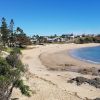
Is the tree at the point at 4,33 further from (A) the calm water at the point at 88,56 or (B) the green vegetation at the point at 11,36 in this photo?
(A) the calm water at the point at 88,56

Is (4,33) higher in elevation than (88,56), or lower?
higher

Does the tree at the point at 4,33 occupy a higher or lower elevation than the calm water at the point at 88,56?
higher

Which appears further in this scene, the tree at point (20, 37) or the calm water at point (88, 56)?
the tree at point (20, 37)

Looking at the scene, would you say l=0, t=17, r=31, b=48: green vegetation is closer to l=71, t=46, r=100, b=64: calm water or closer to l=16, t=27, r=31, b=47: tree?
l=16, t=27, r=31, b=47: tree

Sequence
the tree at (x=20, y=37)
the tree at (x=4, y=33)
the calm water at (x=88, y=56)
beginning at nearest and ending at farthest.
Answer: the calm water at (x=88, y=56), the tree at (x=4, y=33), the tree at (x=20, y=37)

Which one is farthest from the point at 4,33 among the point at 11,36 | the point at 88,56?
the point at 88,56

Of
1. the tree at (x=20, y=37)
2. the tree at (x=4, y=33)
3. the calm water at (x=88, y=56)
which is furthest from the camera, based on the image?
the tree at (x=20, y=37)

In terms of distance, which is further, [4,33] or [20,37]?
[20,37]

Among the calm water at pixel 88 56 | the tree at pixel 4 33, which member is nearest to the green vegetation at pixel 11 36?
the tree at pixel 4 33

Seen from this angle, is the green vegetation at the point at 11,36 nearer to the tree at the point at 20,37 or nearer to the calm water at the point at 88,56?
the tree at the point at 20,37

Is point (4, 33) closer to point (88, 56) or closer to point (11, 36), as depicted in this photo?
point (11, 36)

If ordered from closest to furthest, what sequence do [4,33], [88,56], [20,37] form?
1. [88,56]
2. [4,33]
3. [20,37]

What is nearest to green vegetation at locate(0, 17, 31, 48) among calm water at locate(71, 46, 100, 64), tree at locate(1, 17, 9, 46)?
tree at locate(1, 17, 9, 46)

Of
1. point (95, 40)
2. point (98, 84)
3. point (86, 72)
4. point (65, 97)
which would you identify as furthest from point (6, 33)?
point (95, 40)
